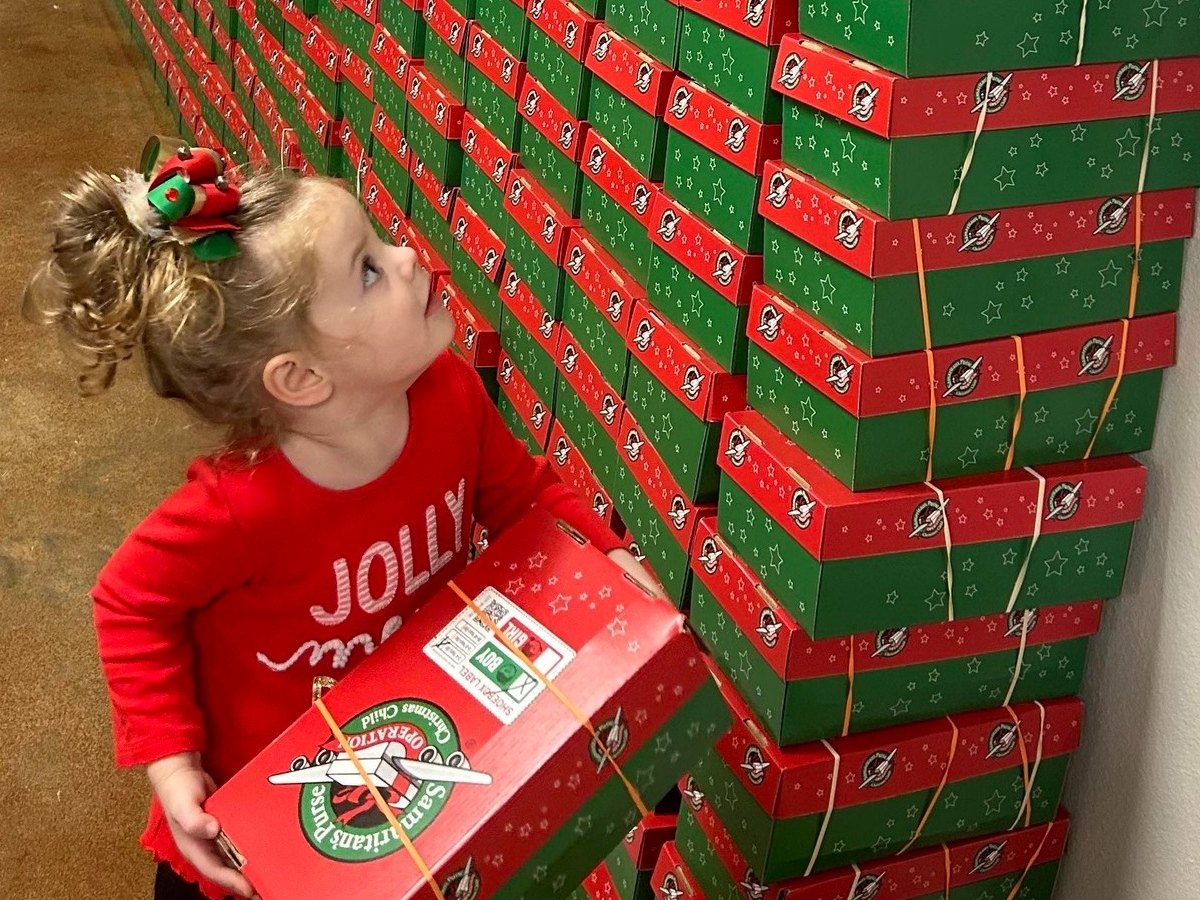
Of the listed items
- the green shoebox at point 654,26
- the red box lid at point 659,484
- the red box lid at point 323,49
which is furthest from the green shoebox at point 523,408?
the red box lid at point 323,49

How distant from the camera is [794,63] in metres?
0.98

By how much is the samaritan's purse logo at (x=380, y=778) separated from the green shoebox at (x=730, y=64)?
20.3 inches

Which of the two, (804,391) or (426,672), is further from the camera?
(804,391)

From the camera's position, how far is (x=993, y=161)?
3.05 ft

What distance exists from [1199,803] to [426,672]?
0.59m

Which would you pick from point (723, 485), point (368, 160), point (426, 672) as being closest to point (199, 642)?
point (426, 672)

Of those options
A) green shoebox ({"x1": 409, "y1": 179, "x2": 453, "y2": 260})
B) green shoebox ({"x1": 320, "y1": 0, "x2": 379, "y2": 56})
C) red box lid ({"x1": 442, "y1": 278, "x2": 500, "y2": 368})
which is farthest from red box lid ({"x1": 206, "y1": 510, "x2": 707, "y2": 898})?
green shoebox ({"x1": 320, "y1": 0, "x2": 379, "y2": 56})

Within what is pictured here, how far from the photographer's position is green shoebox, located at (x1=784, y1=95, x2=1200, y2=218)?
0.91 meters

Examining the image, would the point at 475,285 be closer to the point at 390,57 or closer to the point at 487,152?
the point at 487,152

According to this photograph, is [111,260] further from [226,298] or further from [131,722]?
[131,722]

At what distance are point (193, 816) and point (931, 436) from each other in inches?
22.8

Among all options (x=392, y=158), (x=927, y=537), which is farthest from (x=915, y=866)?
(x=392, y=158)

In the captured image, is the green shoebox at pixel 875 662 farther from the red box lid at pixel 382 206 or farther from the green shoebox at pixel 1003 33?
the red box lid at pixel 382 206

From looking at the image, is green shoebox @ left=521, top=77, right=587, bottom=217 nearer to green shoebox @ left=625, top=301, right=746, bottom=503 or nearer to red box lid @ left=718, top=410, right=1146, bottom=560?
green shoebox @ left=625, top=301, right=746, bottom=503
